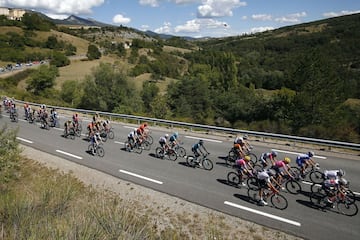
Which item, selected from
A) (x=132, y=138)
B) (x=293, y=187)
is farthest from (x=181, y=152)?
(x=293, y=187)

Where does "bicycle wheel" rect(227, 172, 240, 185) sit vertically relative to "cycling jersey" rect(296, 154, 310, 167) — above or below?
below

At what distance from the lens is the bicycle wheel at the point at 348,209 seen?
990 centimetres

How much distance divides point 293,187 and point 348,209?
2.11 meters

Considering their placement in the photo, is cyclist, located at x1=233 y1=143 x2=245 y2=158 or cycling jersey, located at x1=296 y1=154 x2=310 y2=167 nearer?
cycling jersey, located at x1=296 y1=154 x2=310 y2=167

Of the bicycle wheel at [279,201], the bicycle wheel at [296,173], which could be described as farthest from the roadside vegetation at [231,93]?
the bicycle wheel at [279,201]

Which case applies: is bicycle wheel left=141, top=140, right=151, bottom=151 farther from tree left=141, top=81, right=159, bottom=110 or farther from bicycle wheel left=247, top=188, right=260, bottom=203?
tree left=141, top=81, right=159, bottom=110

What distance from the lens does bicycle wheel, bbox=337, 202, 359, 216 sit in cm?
990

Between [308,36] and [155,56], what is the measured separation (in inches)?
3146

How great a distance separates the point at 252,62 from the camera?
131 metres

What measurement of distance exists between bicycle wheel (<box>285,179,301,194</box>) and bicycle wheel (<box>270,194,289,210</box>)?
114 centimetres

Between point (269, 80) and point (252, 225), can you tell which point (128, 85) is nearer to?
point (252, 225)

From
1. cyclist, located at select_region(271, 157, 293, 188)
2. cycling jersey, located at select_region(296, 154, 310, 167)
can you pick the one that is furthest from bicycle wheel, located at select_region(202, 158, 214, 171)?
cycling jersey, located at select_region(296, 154, 310, 167)

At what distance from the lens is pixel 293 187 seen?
38.9 ft

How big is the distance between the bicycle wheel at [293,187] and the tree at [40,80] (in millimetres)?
60213
